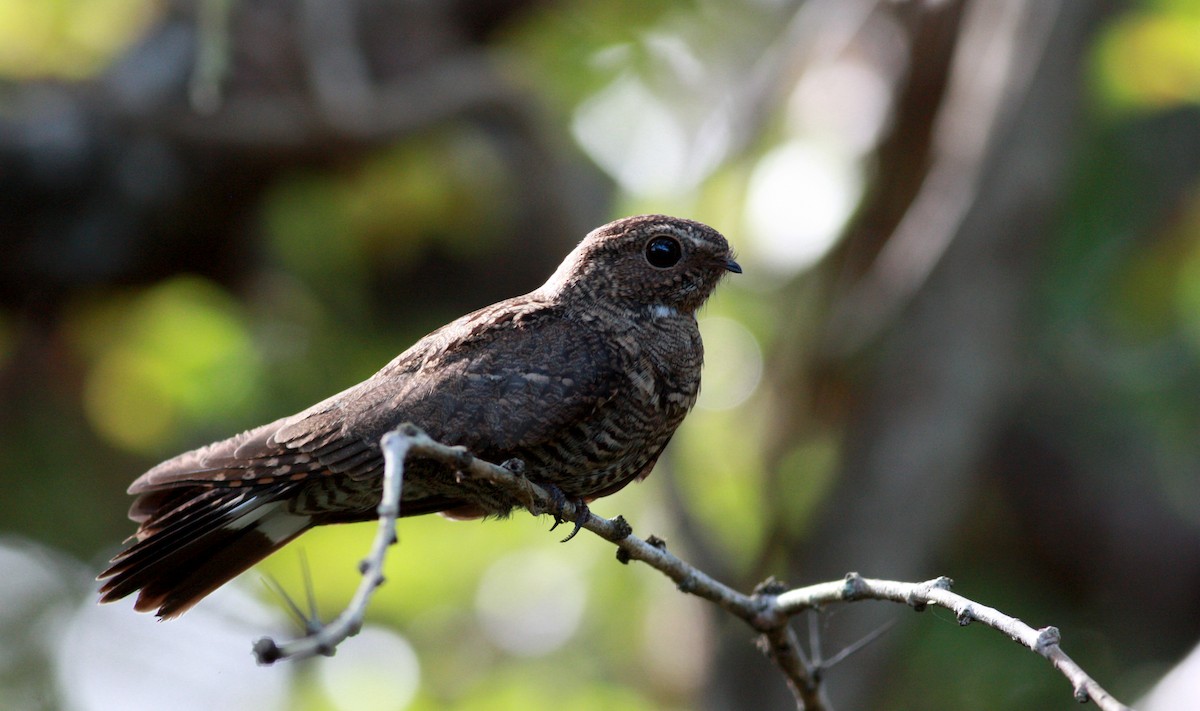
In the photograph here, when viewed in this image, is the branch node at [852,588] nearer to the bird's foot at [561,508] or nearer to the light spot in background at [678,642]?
the bird's foot at [561,508]

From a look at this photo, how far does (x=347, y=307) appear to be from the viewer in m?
8.98

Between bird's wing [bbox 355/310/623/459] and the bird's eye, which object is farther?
the bird's eye

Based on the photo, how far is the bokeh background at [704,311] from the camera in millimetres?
7395

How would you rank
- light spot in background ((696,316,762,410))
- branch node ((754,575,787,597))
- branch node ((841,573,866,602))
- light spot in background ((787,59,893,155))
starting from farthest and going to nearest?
light spot in background ((696,316,762,410))
light spot in background ((787,59,893,155))
branch node ((754,575,787,597))
branch node ((841,573,866,602))

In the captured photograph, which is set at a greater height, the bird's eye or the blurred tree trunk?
the blurred tree trunk

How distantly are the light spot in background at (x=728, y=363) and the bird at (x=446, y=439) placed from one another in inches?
197

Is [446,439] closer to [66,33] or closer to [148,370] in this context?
[148,370]

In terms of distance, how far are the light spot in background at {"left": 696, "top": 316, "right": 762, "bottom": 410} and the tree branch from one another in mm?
5530

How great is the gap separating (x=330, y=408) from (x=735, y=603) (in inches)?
50.0

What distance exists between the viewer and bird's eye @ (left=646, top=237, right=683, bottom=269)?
414 cm

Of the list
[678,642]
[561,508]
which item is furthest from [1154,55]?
[561,508]

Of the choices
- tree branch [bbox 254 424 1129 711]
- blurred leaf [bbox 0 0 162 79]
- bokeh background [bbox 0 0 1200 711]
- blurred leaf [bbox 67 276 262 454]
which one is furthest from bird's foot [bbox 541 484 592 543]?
blurred leaf [bbox 0 0 162 79]

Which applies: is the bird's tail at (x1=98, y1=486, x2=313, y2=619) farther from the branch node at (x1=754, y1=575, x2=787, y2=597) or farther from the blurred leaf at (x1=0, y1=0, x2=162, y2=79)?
the blurred leaf at (x1=0, y1=0, x2=162, y2=79)

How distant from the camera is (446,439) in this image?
3.34m
